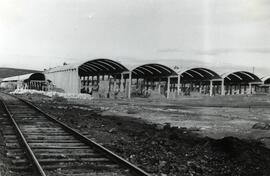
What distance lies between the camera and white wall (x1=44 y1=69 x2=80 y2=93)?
43.1 meters

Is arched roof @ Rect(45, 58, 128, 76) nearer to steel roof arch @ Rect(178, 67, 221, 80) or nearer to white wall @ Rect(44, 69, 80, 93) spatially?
white wall @ Rect(44, 69, 80, 93)

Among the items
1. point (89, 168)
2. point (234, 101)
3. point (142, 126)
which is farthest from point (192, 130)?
point (234, 101)

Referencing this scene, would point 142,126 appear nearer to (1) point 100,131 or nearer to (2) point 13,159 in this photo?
(1) point 100,131

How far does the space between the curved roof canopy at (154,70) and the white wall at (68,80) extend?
845cm

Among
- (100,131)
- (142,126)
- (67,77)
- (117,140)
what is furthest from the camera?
(67,77)

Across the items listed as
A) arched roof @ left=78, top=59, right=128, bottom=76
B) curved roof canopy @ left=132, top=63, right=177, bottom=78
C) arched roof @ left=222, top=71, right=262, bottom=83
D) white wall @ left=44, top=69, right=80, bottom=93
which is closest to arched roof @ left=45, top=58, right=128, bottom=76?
arched roof @ left=78, top=59, right=128, bottom=76

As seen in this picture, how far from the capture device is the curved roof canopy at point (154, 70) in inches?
1881

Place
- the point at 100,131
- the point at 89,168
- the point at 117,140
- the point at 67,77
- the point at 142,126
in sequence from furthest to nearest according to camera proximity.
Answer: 1. the point at 67,77
2. the point at 142,126
3. the point at 100,131
4. the point at 117,140
5. the point at 89,168

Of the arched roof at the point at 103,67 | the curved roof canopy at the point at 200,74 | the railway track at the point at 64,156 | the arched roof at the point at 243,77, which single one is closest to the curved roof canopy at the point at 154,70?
the curved roof canopy at the point at 200,74

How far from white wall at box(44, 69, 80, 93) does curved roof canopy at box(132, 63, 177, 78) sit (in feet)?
27.7

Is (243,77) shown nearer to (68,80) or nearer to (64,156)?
(68,80)

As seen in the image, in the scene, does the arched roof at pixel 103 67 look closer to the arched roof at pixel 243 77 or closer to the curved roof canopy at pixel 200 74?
the curved roof canopy at pixel 200 74

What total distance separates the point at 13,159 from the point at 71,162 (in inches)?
50.5

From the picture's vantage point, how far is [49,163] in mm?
7734
